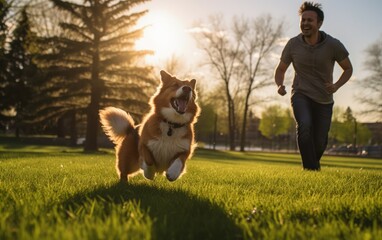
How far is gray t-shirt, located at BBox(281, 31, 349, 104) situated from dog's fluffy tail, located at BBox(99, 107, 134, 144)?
11.1 feet

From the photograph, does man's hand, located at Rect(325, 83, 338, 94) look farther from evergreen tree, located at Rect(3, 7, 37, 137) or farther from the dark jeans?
evergreen tree, located at Rect(3, 7, 37, 137)

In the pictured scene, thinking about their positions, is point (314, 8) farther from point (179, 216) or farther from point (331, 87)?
point (179, 216)

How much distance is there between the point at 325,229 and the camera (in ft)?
7.93

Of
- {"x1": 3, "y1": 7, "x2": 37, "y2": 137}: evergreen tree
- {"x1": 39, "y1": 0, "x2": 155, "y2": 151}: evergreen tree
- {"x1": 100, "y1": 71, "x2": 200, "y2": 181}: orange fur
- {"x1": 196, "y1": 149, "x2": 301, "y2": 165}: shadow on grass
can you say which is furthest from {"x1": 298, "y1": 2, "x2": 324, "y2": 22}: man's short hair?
{"x1": 3, "y1": 7, "x2": 37, "y2": 137}: evergreen tree

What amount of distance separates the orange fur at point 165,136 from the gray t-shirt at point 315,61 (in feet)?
9.23

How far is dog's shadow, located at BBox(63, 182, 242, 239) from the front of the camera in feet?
8.00

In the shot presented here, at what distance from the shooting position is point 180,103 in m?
5.35

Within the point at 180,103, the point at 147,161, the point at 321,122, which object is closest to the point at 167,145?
the point at 147,161

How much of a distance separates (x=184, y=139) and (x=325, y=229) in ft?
10.1

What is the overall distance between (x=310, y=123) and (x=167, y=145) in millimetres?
3307

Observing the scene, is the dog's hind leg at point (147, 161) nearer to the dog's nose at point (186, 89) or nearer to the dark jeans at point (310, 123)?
the dog's nose at point (186, 89)

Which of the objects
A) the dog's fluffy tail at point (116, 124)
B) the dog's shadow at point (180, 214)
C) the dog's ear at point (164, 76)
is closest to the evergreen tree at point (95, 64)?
the dog's fluffy tail at point (116, 124)

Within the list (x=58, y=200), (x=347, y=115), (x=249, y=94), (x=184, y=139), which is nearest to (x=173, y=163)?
(x=184, y=139)

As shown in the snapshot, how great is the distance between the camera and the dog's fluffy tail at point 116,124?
238 inches
